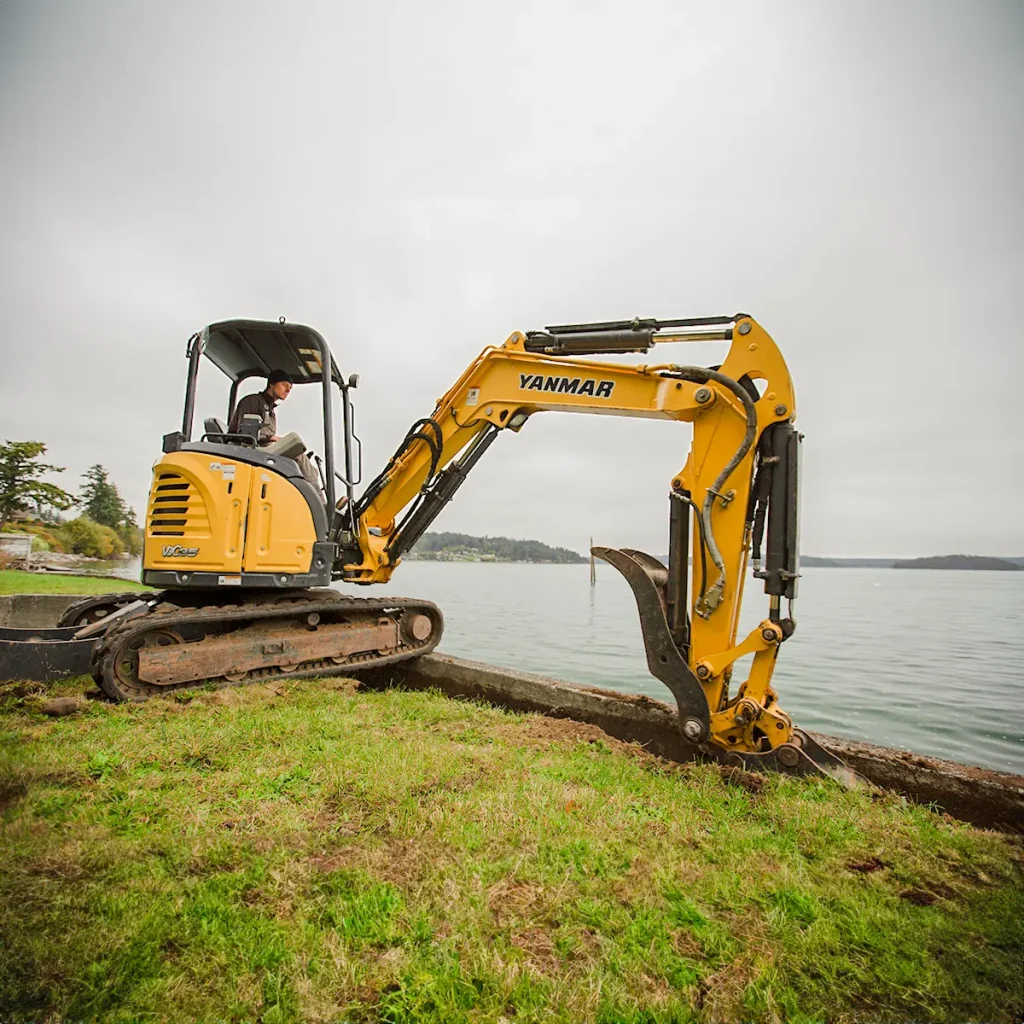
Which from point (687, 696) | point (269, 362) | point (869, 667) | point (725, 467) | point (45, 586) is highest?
point (269, 362)

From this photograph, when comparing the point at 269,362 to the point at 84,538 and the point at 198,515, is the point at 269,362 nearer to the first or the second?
the point at 198,515

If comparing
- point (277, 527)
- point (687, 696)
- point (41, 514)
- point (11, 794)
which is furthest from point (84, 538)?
point (687, 696)

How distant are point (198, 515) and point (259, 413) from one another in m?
1.34

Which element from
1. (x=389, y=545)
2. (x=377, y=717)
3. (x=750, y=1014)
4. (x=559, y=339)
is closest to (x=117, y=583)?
(x=389, y=545)

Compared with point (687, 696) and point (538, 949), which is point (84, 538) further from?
point (538, 949)

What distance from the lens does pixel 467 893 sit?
6.59 feet

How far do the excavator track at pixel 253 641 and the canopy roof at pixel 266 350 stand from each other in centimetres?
232

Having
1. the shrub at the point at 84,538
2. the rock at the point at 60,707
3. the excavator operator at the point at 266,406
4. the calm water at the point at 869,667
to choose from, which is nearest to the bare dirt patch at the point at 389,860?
the rock at the point at 60,707

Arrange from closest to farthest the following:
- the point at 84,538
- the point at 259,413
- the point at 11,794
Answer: the point at 11,794 → the point at 259,413 → the point at 84,538

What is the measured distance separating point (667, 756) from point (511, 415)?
10.1ft

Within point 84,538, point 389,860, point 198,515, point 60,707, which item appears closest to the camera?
point 389,860

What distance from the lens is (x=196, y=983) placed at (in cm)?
155

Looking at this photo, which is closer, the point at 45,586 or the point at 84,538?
the point at 45,586

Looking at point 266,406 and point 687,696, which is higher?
point 266,406
